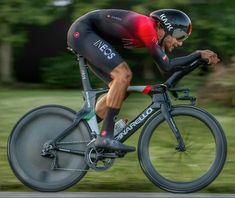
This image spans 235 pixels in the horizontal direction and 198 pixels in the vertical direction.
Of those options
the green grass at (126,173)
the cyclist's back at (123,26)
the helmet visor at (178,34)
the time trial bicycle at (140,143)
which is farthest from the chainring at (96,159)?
the helmet visor at (178,34)

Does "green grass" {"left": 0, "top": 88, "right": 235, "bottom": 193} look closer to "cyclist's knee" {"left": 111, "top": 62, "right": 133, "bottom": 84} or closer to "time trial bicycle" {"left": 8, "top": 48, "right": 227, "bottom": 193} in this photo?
"time trial bicycle" {"left": 8, "top": 48, "right": 227, "bottom": 193}

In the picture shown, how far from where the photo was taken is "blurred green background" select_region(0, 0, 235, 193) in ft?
23.6

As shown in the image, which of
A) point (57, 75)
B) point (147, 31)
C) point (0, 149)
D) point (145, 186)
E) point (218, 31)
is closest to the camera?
point (147, 31)

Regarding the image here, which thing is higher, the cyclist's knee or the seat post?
the cyclist's knee

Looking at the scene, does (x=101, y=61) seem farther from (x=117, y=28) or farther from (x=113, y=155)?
(x=113, y=155)

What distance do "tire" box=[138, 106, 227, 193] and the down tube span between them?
75 millimetres

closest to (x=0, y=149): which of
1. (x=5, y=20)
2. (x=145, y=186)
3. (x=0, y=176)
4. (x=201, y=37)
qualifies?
(x=0, y=176)

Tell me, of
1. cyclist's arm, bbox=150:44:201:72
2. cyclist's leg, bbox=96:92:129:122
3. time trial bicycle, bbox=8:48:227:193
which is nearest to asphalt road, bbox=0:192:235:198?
time trial bicycle, bbox=8:48:227:193

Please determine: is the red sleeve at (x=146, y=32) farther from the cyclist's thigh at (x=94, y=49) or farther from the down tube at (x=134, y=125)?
the down tube at (x=134, y=125)

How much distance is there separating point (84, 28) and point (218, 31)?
21.0 feet

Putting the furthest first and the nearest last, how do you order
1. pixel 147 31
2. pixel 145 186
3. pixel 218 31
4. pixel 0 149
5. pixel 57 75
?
pixel 57 75
pixel 218 31
pixel 0 149
pixel 145 186
pixel 147 31

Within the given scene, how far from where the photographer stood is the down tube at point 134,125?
639 centimetres

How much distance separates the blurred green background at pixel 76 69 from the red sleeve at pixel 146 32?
142 centimetres

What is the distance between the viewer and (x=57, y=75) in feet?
46.7
